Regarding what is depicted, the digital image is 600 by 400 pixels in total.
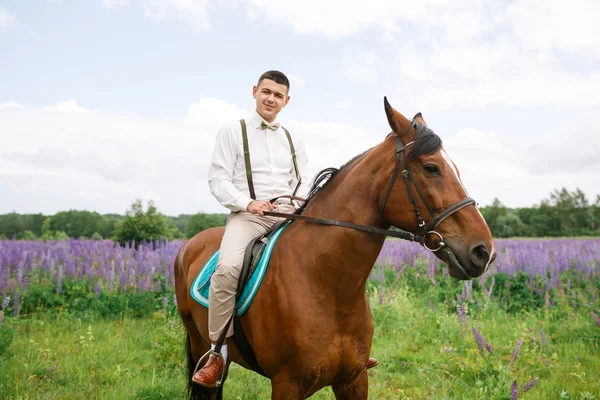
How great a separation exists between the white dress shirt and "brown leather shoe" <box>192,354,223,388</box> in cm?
111

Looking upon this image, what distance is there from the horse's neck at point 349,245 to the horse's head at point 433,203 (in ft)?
0.43

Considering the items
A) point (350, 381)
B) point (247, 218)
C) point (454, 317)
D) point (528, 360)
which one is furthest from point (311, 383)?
point (454, 317)

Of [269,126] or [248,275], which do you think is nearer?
[248,275]

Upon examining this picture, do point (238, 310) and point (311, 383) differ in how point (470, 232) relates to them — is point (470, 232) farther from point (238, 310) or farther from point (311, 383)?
point (238, 310)

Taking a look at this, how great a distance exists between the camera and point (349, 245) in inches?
101

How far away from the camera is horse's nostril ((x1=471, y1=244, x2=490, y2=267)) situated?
215 cm

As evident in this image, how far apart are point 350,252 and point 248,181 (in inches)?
39.8

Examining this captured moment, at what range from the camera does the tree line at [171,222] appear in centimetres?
1201

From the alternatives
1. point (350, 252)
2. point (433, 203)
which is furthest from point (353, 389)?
point (433, 203)

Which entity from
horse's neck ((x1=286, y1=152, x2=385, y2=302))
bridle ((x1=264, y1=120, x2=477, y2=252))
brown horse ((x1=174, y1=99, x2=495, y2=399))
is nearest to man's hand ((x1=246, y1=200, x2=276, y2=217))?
brown horse ((x1=174, y1=99, x2=495, y2=399))

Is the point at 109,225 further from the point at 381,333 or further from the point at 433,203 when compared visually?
the point at 433,203

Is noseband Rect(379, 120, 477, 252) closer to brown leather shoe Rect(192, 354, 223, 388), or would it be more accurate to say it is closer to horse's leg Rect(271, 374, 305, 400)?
horse's leg Rect(271, 374, 305, 400)

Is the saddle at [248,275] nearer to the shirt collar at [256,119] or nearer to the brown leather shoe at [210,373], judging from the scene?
the brown leather shoe at [210,373]

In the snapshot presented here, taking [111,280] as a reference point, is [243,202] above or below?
above
